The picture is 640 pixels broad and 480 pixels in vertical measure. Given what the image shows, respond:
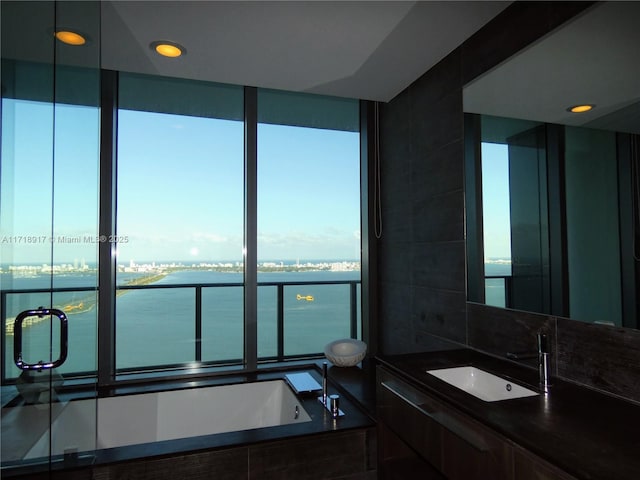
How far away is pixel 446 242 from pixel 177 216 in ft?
7.42

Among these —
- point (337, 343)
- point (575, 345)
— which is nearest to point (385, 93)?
point (337, 343)

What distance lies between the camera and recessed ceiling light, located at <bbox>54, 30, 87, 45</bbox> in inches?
53.9

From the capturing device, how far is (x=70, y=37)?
4.82 ft

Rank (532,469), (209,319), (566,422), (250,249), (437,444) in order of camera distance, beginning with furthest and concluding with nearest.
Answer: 1. (209,319)
2. (250,249)
3. (437,444)
4. (566,422)
5. (532,469)

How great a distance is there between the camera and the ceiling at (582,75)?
143 cm

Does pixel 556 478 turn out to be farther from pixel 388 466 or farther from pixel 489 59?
pixel 489 59

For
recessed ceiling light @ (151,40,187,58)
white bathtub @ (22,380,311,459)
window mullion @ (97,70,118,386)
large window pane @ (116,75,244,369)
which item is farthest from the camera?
large window pane @ (116,75,244,369)

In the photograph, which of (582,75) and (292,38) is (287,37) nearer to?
(292,38)

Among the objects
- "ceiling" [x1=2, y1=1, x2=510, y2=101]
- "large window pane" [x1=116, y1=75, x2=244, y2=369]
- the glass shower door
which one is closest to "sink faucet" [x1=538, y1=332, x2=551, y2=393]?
"ceiling" [x1=2, y1=1, x2=510, y2=101]

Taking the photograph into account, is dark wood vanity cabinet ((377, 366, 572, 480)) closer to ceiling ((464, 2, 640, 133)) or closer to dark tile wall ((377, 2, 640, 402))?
dark tile wall ((377, 2, 640, 402))

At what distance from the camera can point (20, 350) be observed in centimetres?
120

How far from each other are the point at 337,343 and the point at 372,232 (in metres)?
1.01

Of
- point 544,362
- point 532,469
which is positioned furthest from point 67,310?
point 544,362

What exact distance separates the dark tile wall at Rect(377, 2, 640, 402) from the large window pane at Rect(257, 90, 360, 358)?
0.55 meters
